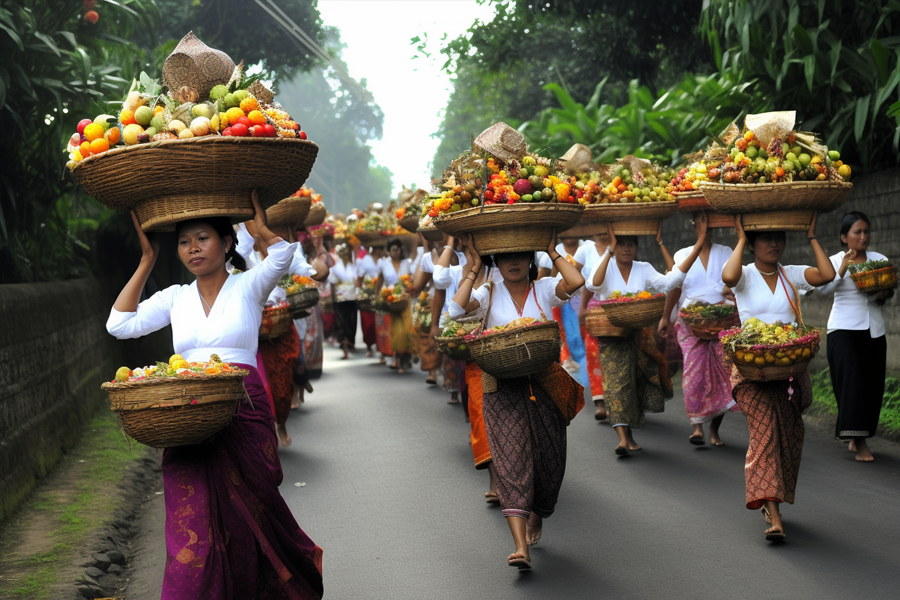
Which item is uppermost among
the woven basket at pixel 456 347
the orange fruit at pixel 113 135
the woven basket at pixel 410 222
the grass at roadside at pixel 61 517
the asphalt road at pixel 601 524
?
the orange fruit at pixel 113 135

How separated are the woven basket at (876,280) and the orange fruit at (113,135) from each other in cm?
608

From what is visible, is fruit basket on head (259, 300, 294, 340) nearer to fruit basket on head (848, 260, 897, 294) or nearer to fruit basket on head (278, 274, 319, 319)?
fruit basket on head (278, 274, 319, 319)

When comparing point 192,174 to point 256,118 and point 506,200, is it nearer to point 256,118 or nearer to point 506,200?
point 256,118

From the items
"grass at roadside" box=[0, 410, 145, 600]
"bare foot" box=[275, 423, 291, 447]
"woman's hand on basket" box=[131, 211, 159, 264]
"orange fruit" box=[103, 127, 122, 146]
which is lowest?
"bare foot" box=[275, 423, 291, 447]

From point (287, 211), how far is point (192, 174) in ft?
16.8

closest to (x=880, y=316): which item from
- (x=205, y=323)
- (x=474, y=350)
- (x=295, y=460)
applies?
(x=474, y=350)

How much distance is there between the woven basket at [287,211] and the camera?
938cm

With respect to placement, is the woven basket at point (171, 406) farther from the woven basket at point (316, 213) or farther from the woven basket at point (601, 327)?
the woven basket at point (316, 213)

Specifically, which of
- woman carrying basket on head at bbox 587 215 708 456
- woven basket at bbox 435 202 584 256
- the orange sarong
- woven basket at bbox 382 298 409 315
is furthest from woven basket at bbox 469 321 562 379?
woven basket at bbox 382 298 409 315

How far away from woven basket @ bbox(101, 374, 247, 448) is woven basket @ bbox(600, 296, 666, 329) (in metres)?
5.38

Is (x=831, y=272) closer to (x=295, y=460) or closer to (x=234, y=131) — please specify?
(x=234, y=131)

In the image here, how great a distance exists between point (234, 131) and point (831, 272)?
446 centimetres

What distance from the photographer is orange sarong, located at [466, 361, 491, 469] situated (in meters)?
7.61

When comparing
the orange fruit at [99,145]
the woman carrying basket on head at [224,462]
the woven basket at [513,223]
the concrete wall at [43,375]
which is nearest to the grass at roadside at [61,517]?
the concrete wall at [43,375]
